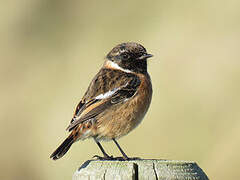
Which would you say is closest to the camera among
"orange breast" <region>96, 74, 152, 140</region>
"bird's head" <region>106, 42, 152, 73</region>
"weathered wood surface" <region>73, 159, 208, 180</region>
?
"weathered wood surface" <region>73, 159, 208, 180</region>

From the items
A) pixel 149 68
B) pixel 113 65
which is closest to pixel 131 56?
pixel 113 65

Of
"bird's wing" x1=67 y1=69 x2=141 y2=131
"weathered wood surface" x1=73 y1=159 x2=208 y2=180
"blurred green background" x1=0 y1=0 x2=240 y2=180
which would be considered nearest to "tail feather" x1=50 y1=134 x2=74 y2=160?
"bird's wing" x1=67 y1=69 x2=141 y2=131

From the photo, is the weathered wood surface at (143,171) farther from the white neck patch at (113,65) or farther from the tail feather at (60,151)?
the white neck patch at (113,65)

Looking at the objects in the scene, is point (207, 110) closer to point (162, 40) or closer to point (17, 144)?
point (162, 40)

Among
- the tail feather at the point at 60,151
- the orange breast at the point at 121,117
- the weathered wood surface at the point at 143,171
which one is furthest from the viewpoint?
the orange breast at the point at 121,117

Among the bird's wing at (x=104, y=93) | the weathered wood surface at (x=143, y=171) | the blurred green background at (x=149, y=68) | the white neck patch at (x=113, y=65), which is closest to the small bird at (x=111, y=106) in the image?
the bird's wing at (x=104, y=93)

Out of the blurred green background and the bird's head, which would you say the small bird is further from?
the blurred green background
